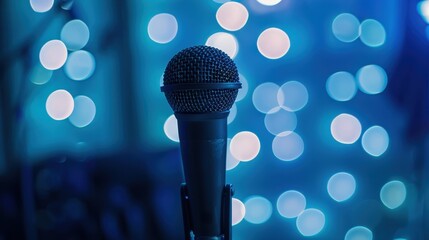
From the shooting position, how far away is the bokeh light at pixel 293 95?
90 centimetres

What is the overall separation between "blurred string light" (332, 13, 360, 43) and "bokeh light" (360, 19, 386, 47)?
0.05 feet

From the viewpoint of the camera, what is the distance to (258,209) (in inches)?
36.1

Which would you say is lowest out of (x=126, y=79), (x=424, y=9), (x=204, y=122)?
(x=204, y=122)

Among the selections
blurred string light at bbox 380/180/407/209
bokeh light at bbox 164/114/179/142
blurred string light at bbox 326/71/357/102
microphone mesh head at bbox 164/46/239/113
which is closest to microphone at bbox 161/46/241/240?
microphone mesh head at bbox 164/46/239/113

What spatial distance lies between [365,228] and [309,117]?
1.06ft

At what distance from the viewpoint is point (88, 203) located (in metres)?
0.93

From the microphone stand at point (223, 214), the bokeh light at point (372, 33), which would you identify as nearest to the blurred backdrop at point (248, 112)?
the bokeh light at point (372, 33)

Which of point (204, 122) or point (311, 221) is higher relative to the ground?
point (204, 122)

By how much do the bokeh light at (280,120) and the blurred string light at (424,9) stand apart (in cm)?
41

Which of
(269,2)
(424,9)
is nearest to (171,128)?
(269,2)

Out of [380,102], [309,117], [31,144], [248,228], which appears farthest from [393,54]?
[31,144]

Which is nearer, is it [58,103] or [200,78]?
[200,78]

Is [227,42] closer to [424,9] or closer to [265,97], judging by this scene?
[265,97]

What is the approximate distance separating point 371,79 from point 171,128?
521 mm
